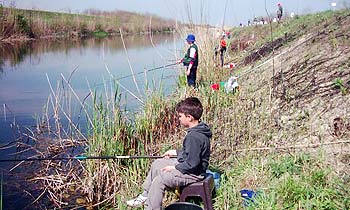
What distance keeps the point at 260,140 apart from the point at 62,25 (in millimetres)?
29056

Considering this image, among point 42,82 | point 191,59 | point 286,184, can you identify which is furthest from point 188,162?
point 42,82

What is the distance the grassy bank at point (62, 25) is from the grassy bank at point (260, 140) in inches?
366

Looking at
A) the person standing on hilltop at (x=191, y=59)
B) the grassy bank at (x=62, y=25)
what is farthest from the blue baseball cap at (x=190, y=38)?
the grassy bank at (x=62, y=25)

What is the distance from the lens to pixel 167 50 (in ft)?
27.9

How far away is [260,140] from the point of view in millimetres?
4820

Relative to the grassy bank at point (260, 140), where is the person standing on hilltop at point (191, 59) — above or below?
above

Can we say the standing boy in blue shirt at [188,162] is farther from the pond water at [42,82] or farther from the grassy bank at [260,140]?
the pond water at [42,82]

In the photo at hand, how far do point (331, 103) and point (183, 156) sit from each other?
251cm

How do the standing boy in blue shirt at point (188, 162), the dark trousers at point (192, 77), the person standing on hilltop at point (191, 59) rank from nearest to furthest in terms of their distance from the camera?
the standing boy in blue shirt at point (188, 162) → the person standing on hilltop at point (191, 59) → the dark trousers at point (192, 77)

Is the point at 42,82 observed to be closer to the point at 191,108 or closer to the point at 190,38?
the point at 190,38

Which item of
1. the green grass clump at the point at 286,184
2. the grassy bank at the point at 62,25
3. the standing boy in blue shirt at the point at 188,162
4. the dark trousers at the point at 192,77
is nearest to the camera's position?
the green grass clump at the point at 286,184

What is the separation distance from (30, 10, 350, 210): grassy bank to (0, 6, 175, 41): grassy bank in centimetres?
930

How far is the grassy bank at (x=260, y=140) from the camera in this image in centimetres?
349

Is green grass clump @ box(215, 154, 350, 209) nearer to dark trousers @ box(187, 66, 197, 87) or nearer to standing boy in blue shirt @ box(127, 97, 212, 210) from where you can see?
standing boy in blue shirt @ box(127, 97, 212, 210)
